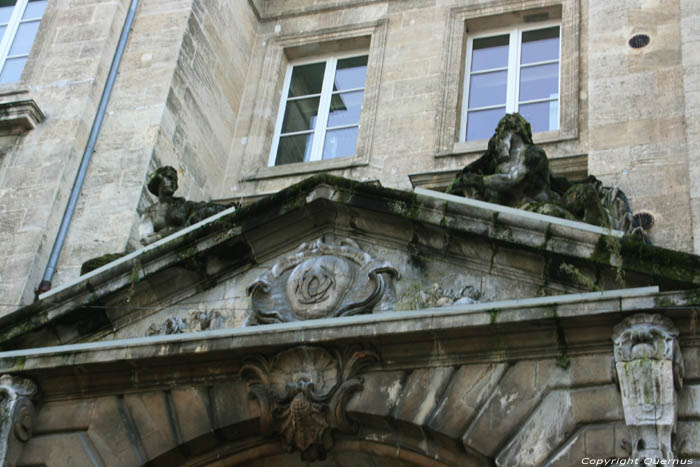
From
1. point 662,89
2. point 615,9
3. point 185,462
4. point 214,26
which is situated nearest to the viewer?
point 185,462

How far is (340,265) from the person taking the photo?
10234 millimetres

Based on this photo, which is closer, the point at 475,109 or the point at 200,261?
the point at 200,261

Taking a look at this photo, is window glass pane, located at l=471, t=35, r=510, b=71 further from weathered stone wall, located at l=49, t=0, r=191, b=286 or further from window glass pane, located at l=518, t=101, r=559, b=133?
weathered stone wall, located at l=49, t=0, r=191, b=286

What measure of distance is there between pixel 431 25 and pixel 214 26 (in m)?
2.61

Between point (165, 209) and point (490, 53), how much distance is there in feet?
15.7

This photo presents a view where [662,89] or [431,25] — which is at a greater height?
[431,25]

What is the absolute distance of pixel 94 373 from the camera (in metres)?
10.4

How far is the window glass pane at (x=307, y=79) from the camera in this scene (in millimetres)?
15375

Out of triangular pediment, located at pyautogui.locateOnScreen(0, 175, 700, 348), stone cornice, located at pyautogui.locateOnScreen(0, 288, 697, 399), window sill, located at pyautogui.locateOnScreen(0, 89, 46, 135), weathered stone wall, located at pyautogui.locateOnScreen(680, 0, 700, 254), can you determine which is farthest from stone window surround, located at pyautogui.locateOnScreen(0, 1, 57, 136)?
weathered stone wall, located at pyautogui.locateOnScreen(680, 0, 700, 254)

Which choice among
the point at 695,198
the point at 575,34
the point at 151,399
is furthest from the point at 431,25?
the point at 151,399

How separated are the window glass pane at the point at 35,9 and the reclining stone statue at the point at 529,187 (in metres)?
6.83

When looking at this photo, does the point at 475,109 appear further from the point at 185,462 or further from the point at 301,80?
the point at 185,462

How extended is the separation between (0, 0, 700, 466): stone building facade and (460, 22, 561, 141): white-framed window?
0.04 metres

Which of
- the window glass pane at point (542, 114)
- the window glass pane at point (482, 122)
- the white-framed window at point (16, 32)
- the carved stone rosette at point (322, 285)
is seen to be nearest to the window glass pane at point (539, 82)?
the window glass pane at point (542, 114)
